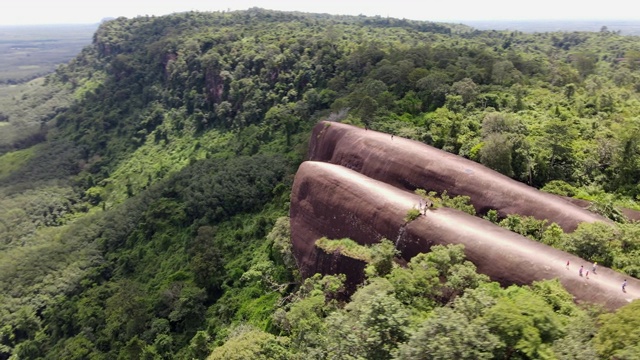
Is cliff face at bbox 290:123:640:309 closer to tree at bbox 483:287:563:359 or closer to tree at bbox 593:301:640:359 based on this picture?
tree at bbox 593:301:640:359

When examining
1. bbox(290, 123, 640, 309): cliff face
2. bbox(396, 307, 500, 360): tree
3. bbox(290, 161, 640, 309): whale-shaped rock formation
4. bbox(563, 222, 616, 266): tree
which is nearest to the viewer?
bbox(396, 307, 500, 360): tree

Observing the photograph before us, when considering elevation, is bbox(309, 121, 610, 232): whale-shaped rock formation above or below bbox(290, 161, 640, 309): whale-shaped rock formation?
above

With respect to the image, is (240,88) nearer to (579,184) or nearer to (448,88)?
(448,88)

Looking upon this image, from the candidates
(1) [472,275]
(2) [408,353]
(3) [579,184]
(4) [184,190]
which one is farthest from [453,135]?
(4) [184,190]

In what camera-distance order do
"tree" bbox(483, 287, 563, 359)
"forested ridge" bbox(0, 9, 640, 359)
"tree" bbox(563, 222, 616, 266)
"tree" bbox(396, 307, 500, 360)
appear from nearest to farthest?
1. "tree" bbox(396, 307, 500, 360)
2. "tree" bbox(483, 287, 563, 359)
3. "forested ridge" bbox(0, 9, 640, 359)
4. "tree" bbox(563, 222, 616, 266)

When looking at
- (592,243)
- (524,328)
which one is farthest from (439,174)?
(524,328)

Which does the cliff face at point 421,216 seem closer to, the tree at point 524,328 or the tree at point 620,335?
the tree at point 620,335

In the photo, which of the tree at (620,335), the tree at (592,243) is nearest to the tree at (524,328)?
the tree at (620,335)

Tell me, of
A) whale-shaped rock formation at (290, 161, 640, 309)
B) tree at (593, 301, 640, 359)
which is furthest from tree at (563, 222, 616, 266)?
tree at (593, 301, 640, 359)
